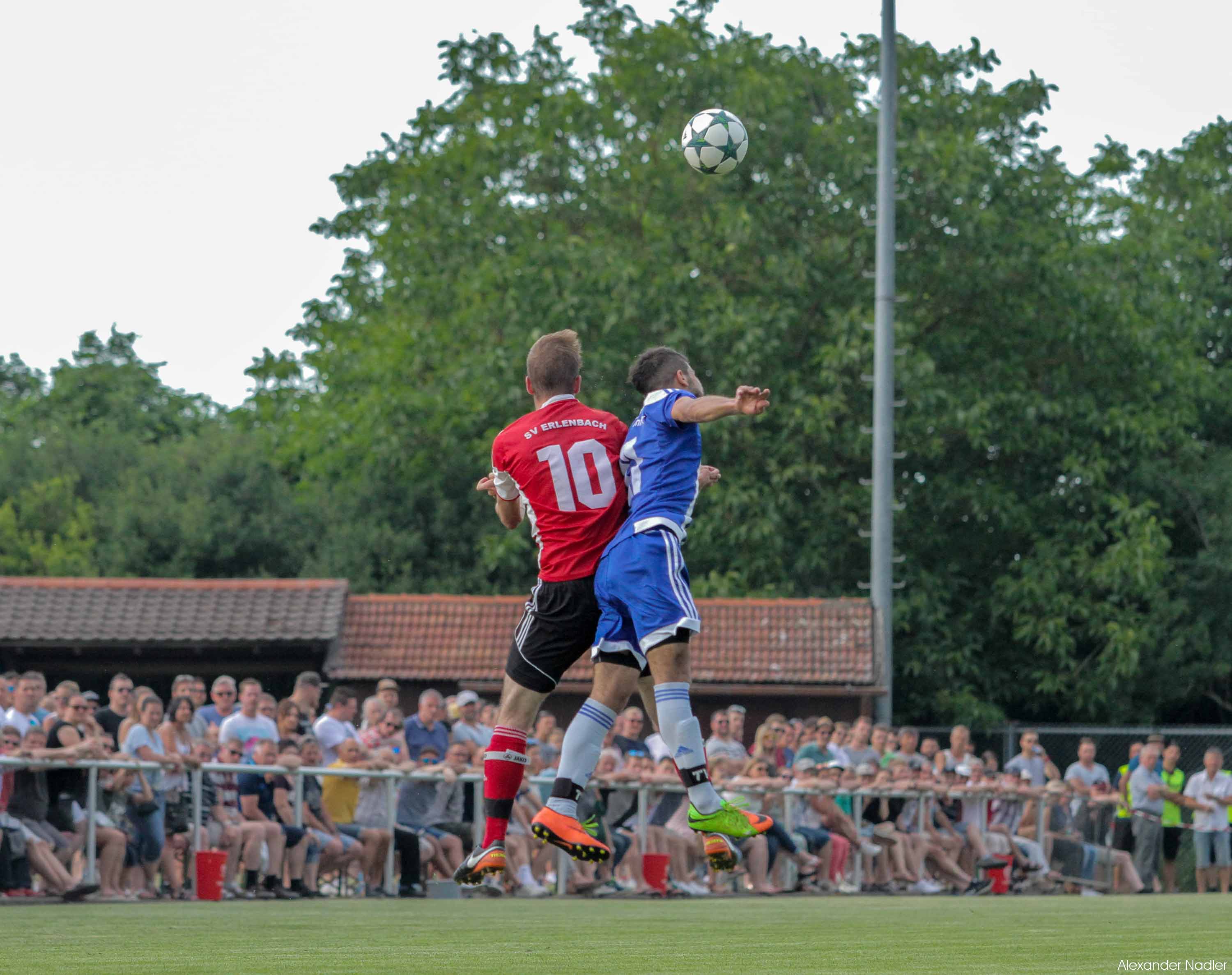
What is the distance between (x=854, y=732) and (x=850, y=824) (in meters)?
2.30

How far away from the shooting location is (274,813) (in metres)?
15.3

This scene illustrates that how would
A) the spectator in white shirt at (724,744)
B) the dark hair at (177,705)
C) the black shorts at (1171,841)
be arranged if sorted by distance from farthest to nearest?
the black shorts at (1171,841)
the spectator in white shirt at (724,744)
the dark hair at (177,705)

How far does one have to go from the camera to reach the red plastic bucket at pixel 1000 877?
1953 cm

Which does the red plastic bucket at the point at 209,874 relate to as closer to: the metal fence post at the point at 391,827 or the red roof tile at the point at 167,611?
the metal fence post at the point at 391,827

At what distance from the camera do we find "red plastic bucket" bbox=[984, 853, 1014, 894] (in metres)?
19.5

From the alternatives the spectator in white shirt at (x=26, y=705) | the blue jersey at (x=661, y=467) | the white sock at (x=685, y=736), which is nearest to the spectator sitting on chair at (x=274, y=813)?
the spectator in white shirt at (x=26, y=705)

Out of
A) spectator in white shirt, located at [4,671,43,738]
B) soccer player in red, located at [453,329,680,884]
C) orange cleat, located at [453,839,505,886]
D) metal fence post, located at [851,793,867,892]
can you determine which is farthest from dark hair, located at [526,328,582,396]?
metal fence post, located at [851,793,867,892]

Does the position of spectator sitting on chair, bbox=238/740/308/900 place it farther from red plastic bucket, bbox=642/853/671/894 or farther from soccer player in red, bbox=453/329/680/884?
soccer player in red, bbox=453/329/680/884

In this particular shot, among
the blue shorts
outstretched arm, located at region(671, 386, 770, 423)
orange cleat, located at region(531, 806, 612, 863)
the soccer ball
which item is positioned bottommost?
orange cleat, located at region(531, 806, 612, 863)

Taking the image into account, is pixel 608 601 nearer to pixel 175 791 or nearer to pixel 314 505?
pixel 175 791

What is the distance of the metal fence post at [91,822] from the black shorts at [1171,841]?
13.7 meters

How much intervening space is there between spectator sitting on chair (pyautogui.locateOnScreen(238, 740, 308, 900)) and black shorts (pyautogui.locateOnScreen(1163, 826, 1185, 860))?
1189 cm

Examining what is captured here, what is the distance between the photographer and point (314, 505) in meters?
39.0

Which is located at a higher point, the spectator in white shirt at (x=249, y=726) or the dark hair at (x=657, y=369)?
the dark hair at (x=657, y=369)
